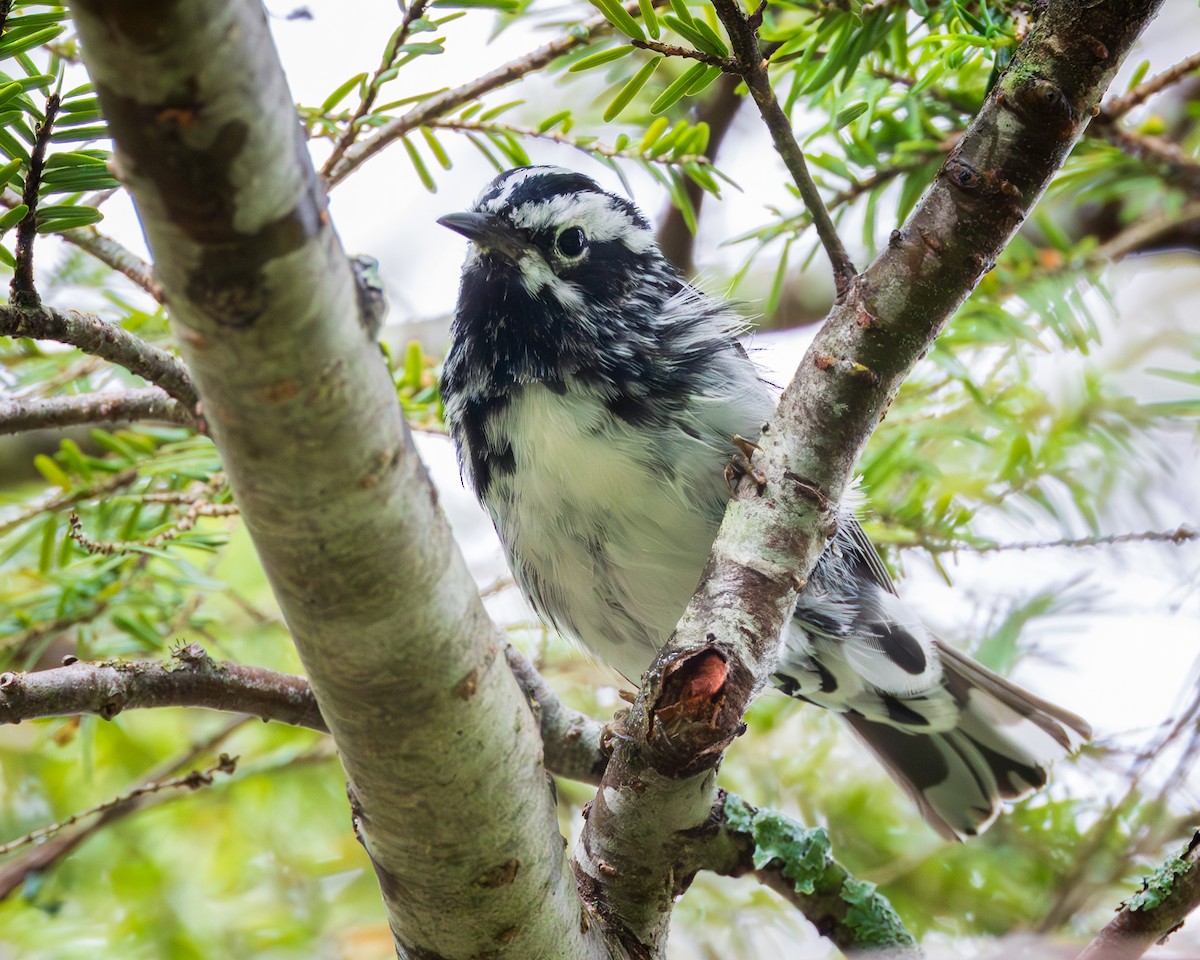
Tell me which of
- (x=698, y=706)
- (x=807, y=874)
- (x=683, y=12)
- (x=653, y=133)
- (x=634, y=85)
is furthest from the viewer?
(x=653, y=133)

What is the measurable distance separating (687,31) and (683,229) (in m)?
1.90

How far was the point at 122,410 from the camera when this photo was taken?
1764mm

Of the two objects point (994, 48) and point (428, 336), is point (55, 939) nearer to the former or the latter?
point (428, 336)

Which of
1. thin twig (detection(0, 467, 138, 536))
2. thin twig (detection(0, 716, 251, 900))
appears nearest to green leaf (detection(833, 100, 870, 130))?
thin twig (detection(0, 467, 138, 536))

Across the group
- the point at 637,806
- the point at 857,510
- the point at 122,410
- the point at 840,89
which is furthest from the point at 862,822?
the point at 122,410

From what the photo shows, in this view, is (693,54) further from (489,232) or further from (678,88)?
(489,232)

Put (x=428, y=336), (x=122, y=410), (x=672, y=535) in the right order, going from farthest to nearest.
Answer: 1. (x=428, y=336)
2. (x=672, y=535)
3. (x=122, y=410)

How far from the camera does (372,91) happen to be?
5.41 feet

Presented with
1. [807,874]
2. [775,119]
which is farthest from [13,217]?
[807,874]

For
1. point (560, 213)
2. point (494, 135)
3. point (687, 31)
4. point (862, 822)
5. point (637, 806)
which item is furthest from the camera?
point (862, 822)

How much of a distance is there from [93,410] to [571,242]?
3.22ft

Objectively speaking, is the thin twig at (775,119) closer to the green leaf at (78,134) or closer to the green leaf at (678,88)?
the green leaf at (678,88)

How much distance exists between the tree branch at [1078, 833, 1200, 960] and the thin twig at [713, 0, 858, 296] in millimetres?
837

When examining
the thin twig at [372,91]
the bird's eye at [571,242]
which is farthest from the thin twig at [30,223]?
the bird's eye at [571,242]
